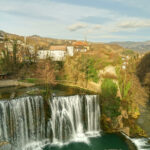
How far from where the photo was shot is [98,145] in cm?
1988

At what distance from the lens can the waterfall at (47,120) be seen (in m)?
18.7

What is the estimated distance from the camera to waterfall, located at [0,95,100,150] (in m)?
18.7

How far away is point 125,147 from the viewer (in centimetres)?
1947

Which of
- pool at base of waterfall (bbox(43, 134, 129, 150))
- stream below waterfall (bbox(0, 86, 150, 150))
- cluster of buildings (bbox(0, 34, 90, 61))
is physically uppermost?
cluster of buildings (bbox(0, 34, 90, 61))

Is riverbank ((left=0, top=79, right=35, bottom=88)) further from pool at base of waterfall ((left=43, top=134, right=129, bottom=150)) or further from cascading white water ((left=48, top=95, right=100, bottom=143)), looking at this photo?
pool at base of waterfall ((left=43, top=134, right=129, bottom=150))

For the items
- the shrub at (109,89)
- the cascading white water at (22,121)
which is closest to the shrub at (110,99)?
the shrub at (109,89)

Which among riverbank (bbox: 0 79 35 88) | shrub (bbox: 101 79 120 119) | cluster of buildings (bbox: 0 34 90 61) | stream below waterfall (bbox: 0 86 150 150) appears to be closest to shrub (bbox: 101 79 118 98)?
shrub (bbox: 101 79 120 119)

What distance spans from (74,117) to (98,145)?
4.99 metres

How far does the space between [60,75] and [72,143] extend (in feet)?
59.9

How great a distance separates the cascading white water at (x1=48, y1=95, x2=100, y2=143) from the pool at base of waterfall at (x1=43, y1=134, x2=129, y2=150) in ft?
4.14

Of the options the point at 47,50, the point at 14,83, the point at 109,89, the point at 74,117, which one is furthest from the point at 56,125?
the point at 47,50

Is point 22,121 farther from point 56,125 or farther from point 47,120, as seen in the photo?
point 56,125

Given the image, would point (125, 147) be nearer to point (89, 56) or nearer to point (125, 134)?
point (125, 134)

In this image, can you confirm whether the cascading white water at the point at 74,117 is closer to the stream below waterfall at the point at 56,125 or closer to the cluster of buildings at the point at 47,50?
the stream below waterfall at the point at 56,125
